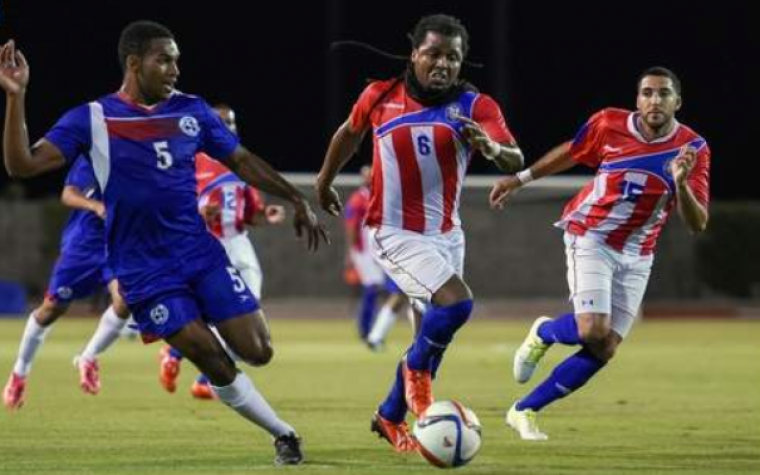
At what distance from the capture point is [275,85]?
48250mm

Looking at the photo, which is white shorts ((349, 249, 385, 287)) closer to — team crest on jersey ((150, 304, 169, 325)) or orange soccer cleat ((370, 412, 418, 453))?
orange soccer cleat ((370, 412, 418, 453))

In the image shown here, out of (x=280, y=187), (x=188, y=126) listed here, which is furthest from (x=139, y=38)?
(x=280, y=187)

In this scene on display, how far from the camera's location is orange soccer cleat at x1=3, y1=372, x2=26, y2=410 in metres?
13.7

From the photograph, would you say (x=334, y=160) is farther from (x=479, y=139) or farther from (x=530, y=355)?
(x=530, y=355)

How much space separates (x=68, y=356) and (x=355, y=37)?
86.2ft

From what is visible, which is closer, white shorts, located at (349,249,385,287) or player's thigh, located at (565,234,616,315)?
player's thigh, located at (565,234,616,315)

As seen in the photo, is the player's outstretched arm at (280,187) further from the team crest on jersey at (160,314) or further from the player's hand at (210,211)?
the player's hand at (210,211)

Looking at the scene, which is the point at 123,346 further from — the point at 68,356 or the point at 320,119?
the point at 320,119

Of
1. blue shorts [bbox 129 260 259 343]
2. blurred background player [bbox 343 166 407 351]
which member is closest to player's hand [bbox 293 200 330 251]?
blue shorts [bbox 129 260 259 343]

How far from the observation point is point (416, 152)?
10547 mm

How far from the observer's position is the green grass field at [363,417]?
1006 cm

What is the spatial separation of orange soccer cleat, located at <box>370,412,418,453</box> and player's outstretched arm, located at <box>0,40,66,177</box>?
9.13 feet

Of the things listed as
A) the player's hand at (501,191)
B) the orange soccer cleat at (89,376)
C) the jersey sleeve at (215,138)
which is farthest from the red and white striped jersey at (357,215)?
the jersey sleeve at (215,138)

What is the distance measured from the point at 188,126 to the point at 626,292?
135 inches
